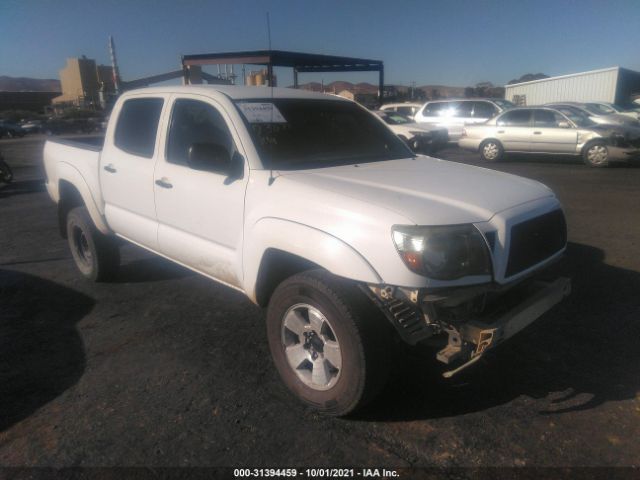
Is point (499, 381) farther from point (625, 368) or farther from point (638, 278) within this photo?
point (638, 278)

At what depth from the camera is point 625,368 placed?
314 cm

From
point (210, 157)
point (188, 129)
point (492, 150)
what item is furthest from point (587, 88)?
point (210, 157)

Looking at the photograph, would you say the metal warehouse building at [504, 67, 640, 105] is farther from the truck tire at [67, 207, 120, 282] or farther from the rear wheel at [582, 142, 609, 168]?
the truck tire at [67, 207, 120, 282]

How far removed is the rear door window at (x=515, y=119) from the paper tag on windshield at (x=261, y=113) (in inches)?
494

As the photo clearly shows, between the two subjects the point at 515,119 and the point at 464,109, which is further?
the point at 464,109

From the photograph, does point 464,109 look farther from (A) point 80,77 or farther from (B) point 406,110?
(A) point 80,77

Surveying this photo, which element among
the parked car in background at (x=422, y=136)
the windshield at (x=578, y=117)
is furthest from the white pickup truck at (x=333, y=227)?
the parked car in background at (x=422, y=136)

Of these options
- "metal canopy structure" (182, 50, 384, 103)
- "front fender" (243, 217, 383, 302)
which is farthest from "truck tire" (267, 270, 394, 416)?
"metal canopy structure" (182, 50, 384, 103)

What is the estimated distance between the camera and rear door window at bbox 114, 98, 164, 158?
13.0 feet

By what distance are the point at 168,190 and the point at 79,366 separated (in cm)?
142

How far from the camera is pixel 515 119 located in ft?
46.6

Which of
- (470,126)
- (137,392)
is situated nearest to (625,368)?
(137,392)

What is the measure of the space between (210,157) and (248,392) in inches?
59.9

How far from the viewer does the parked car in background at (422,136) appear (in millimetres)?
15969
